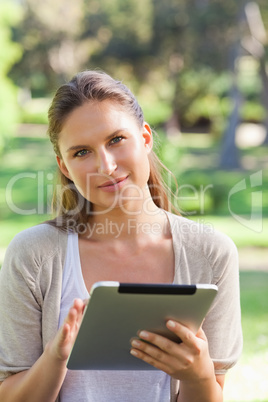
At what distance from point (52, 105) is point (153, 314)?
2.89ft

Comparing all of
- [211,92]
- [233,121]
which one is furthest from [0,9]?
[211,92]

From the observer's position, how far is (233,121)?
26.4m

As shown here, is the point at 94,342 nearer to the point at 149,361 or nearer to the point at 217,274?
the point at 149,361

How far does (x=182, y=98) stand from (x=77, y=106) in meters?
37.4

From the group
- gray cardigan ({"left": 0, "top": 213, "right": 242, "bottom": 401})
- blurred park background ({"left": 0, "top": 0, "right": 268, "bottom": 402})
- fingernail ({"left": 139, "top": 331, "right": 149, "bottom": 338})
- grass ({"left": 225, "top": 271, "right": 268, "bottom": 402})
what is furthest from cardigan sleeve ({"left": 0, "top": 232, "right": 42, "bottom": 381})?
grass ({"left": 225, "top": 271, "right": 268, "bottom": 402})

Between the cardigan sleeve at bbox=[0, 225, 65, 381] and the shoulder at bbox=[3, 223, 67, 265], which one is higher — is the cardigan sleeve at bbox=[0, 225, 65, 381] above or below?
below

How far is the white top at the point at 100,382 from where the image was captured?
204cm

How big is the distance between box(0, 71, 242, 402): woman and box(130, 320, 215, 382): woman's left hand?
84 mm

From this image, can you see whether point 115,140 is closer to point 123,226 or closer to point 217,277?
point 123,226

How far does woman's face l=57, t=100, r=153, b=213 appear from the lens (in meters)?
2.04

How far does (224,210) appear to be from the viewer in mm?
15414

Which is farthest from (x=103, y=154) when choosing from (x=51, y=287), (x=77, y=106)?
(x=51, y=287)

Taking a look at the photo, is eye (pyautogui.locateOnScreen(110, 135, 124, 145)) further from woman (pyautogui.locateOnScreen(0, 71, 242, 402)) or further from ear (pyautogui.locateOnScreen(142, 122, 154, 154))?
ear (pyautogui.locateOnScreen(142, 122, 154, 154))

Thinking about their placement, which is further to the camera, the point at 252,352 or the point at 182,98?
the point at 182,98
